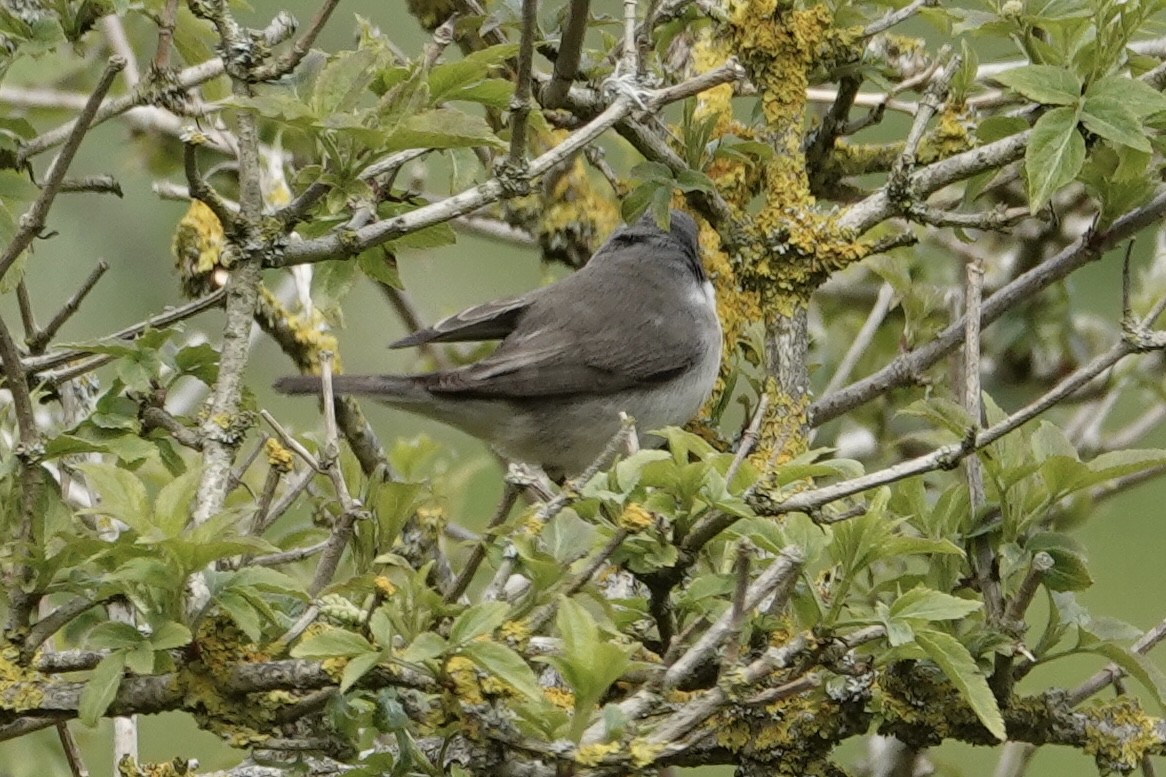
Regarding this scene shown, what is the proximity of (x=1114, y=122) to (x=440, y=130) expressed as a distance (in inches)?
44.8

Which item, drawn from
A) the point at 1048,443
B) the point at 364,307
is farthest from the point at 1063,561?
the point at 364,307

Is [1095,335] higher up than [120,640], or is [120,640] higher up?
[1095,335]

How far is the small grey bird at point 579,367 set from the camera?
451 centimetres

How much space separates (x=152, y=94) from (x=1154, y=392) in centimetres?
290

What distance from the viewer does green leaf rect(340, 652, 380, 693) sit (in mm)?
1887

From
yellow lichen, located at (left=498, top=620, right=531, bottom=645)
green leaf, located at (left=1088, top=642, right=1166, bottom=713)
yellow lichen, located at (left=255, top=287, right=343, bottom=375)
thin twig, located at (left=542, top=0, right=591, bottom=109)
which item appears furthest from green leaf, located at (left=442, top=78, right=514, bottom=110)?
yellow lichen, located at (left=255, top=287, right=343, bottom=375)

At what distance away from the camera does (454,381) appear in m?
4.41

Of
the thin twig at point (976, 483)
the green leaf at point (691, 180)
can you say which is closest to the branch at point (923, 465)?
the thin twig at point (976, 483)

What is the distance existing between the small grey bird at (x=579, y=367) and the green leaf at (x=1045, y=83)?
1.92 meters

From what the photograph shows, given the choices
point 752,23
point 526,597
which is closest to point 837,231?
point 752,23

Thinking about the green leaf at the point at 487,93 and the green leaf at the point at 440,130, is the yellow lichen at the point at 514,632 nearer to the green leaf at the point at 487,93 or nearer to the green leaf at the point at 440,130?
the green leaf at the point at 440,130

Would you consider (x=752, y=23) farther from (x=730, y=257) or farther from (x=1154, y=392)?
(x=1154, y=392)

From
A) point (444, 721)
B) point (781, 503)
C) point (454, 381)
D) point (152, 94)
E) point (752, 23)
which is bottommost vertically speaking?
point (444, 721)

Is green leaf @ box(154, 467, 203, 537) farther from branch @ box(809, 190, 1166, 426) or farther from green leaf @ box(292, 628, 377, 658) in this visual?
branch @ box(809, 190, 1166, 426)
